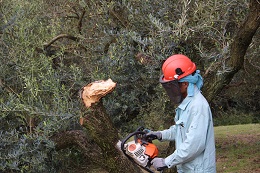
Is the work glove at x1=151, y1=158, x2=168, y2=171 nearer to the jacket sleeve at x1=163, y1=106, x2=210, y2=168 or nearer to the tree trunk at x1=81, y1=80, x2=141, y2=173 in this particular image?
the jacket sleeve at x1=163, y1=106, x2=210, y2=168

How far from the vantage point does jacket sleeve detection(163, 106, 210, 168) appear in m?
3.37

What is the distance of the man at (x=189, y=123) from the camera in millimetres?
3391

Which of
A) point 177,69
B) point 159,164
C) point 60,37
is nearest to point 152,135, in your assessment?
point 159,164

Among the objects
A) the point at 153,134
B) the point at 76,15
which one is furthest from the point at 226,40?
the point at 76,15

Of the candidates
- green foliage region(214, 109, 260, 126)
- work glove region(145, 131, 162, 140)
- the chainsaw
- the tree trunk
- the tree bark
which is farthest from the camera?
green foliage region(214, 109, 260, 126)

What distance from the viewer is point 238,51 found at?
5539mm

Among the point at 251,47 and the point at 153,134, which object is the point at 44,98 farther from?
the point at 251,47

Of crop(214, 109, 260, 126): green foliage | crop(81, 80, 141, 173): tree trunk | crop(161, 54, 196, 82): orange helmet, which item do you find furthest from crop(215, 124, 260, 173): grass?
crop(161, 54, 196, 82): orange helmet

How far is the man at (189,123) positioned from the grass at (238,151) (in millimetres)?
5041

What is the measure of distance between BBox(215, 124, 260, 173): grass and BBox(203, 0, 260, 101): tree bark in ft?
10.1

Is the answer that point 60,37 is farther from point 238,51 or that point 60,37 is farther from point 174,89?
point 174,89

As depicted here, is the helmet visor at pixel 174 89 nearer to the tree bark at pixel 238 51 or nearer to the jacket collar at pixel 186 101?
the jacket collar at pixel 186 101

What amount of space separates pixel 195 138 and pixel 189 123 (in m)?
0.19

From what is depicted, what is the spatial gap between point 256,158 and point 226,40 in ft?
15.2
